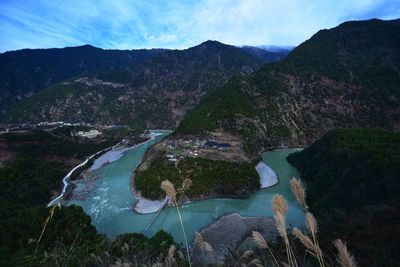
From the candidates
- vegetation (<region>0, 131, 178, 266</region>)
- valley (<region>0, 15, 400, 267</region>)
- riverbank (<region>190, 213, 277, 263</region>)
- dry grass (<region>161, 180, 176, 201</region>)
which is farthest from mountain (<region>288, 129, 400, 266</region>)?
dry grass (<region>161, 180, 176, 201</region>)

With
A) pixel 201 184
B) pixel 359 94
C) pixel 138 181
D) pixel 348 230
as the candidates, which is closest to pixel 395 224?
pixel 348 230

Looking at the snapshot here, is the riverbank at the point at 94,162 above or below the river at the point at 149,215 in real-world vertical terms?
above

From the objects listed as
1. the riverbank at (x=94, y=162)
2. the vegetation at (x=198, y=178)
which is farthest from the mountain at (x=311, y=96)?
the vegetation at (x=198, y=178)

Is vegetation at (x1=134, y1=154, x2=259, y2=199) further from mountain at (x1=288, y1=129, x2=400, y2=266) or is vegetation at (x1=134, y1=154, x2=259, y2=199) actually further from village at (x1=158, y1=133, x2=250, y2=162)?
mountain at (x1=288, y1=129, x2=400, y2=266)

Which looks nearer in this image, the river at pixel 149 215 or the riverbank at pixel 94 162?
the river at pixel 149 215

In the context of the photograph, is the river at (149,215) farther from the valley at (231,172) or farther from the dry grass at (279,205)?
the dry grass at (279,205)

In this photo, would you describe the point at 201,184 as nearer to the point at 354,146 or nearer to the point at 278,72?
the point at 354,146

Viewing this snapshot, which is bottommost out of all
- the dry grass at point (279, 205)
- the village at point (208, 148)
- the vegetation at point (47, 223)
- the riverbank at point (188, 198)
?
the riverbank at point (188, 198)
